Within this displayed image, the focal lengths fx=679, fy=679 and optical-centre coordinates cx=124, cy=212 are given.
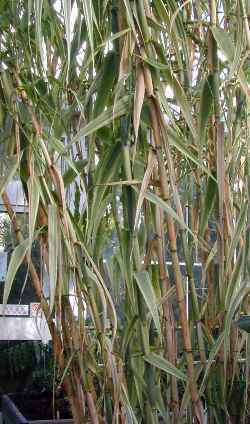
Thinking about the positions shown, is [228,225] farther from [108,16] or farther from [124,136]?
[108,16]

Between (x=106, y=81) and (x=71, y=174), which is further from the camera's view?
(x=71, y=174)

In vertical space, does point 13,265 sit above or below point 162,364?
above

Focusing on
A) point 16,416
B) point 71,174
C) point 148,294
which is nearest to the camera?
point 148,294

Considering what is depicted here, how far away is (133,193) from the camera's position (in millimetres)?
829

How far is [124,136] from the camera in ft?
2.66

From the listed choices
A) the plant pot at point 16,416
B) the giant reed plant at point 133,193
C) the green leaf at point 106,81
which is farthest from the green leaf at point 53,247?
the plant pot at point 16,416

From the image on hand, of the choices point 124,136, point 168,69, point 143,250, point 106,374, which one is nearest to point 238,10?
point 168,69

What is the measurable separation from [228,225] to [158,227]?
106mm

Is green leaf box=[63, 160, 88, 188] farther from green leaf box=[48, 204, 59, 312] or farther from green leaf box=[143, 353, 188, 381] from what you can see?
green leaf box=[143, 353, 188, 381]

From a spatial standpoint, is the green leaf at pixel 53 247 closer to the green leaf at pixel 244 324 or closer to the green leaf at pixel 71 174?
the green leaf at pixel 71 174

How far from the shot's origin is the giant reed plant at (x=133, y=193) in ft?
2.70

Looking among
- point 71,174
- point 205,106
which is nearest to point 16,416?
point 71,174

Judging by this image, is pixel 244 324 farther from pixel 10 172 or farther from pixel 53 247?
pixel 10 172

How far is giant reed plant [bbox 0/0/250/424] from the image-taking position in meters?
0.82
